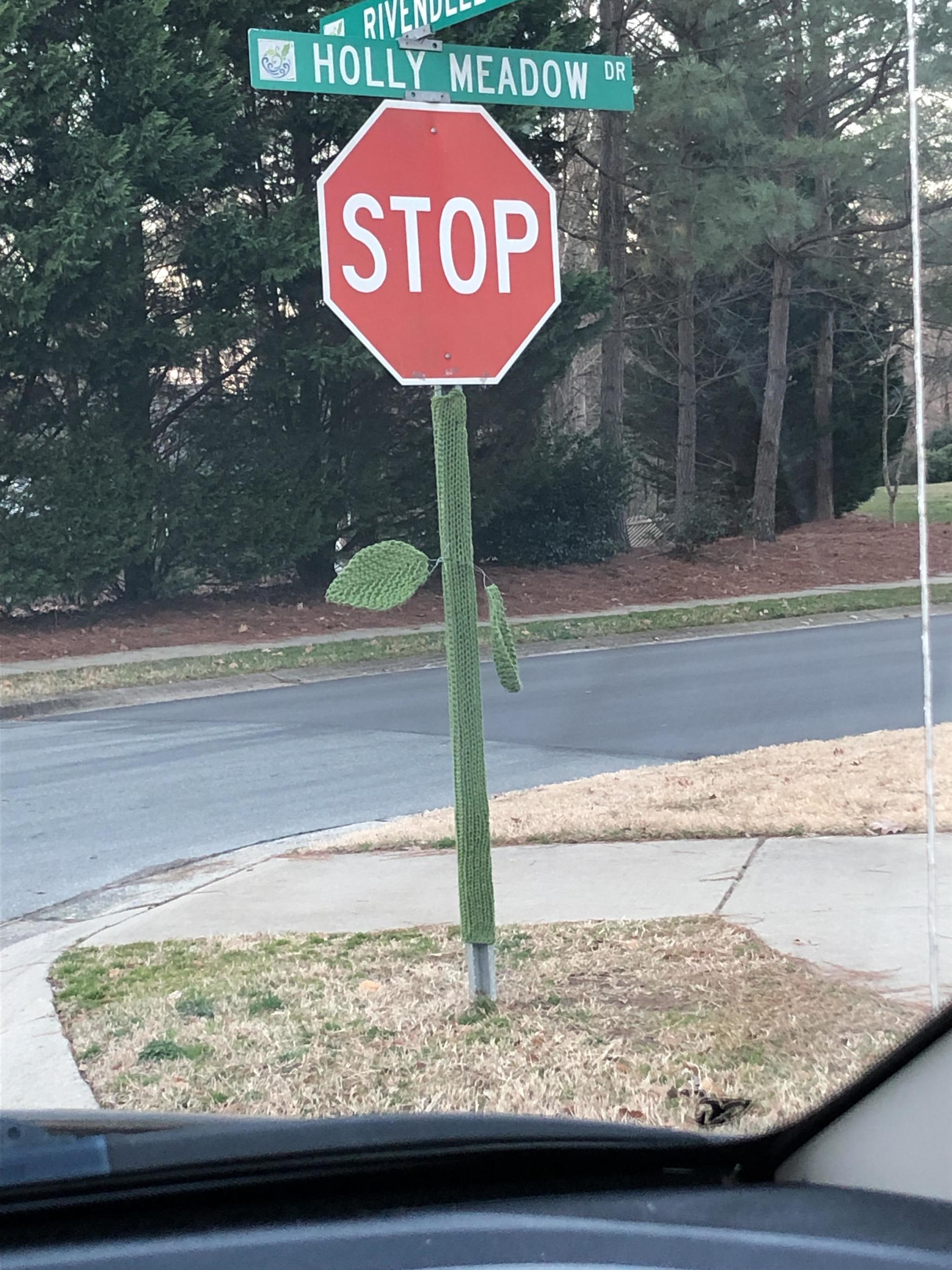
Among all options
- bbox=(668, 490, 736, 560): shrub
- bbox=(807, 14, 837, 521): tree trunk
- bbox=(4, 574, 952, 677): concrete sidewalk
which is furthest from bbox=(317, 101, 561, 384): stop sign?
bbox=(4, 574, 952, 677): concrete sidewalk

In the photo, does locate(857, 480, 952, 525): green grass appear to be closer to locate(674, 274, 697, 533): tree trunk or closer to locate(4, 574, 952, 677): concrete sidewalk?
locate(674, 274, 697, 533): tree trunk

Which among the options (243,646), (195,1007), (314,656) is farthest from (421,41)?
(243,646)

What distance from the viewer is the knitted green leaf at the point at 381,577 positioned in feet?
12.7

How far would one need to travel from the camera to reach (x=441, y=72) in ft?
12.4

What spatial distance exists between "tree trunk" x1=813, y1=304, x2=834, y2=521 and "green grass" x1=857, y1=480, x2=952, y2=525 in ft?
1.96

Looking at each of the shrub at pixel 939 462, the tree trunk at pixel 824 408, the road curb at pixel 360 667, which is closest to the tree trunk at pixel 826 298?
the tree trunk at pixel 824 408

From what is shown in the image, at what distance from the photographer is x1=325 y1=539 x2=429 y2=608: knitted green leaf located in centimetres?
386

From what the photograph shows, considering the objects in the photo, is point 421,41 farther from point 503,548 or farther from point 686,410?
point 503,548

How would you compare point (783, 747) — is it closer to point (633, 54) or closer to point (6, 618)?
point (633, 54)

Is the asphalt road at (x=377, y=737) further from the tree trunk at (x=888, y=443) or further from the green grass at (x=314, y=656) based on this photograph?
the tree trunk at (x=888, y=443)

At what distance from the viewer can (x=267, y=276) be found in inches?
354

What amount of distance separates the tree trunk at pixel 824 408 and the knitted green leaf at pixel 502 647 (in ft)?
5.93

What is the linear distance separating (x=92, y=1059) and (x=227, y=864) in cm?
249

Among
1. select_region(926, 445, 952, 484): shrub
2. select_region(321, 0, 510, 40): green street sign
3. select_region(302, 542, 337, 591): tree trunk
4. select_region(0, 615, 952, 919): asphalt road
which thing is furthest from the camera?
select_region(302, 542, 337, 591): tree trunk
